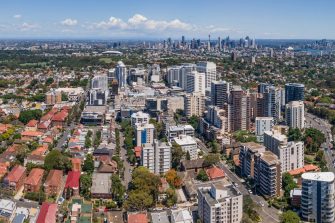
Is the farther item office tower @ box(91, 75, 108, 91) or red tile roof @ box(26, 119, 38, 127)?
office tower @ box(91, 75, 108, 91)

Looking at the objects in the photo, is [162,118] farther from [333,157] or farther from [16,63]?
[16,63]

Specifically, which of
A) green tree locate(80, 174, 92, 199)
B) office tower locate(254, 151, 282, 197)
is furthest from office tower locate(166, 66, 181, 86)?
green tree locate(80, 174, 92, 199)

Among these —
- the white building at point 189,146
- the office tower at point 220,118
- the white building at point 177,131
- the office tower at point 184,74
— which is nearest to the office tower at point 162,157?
the white building at point 189,146

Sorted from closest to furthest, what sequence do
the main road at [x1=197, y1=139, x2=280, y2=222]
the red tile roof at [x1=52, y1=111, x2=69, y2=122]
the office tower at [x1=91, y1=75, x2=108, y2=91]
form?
the main road at [x1=197, y1=139, x2=280, y2=222]
the red tile roof at [x1=52, y1=111, x2=69, y2=122]
the office tower at [x1=91, y1=75, x2=108, y2=91]

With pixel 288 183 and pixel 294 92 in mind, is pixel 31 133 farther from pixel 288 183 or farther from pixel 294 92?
pixel 294 92

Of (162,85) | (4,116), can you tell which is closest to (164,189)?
(4,116)

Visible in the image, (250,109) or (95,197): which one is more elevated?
(250,109)

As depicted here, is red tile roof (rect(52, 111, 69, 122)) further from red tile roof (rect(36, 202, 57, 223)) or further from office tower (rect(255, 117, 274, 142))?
red tile roof (rect(36, 202, 57, 223))

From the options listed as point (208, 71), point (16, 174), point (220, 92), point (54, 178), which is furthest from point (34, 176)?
point (208, 71)
